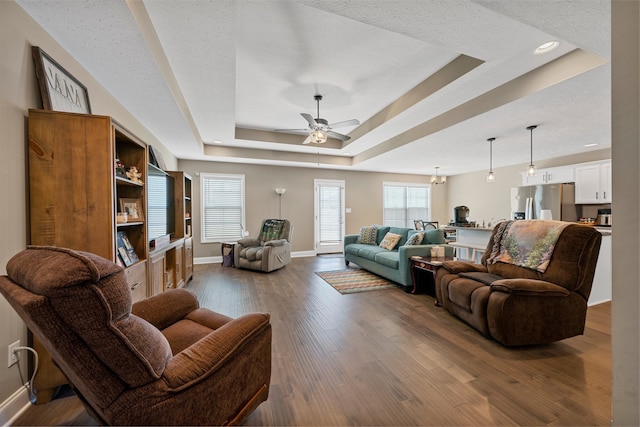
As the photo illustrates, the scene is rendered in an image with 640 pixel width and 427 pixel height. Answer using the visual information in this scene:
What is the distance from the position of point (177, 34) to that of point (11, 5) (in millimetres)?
868

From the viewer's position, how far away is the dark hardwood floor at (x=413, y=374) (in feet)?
4.93

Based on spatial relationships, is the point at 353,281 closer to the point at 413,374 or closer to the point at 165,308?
the point at 413,374

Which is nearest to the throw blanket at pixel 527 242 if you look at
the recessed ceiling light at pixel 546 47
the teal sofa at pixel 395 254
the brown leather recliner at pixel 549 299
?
the brown leather recliner at pixel 549 299

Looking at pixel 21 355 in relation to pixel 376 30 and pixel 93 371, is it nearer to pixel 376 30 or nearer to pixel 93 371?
pixel 93 371

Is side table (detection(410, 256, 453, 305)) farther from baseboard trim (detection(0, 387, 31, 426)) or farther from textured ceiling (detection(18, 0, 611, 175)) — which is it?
baseboard trim (detection(0, 387, 31, 426))

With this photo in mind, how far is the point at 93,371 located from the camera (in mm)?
851

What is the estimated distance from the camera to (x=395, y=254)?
14.1 ft

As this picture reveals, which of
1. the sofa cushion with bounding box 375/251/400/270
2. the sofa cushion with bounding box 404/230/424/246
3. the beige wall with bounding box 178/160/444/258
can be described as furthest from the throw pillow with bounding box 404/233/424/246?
the beige wall with bounding box 178/160/444/258

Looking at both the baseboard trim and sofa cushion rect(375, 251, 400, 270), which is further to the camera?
sofa cushion rect(375, 251, 400, 270)

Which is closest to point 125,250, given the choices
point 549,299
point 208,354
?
point 208,354

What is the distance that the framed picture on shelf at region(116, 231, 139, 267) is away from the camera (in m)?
2.06

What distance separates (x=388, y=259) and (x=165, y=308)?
3.25 meters

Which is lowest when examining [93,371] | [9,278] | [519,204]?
[93,371]

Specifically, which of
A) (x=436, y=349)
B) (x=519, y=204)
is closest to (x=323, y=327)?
(x=436, y=349)
